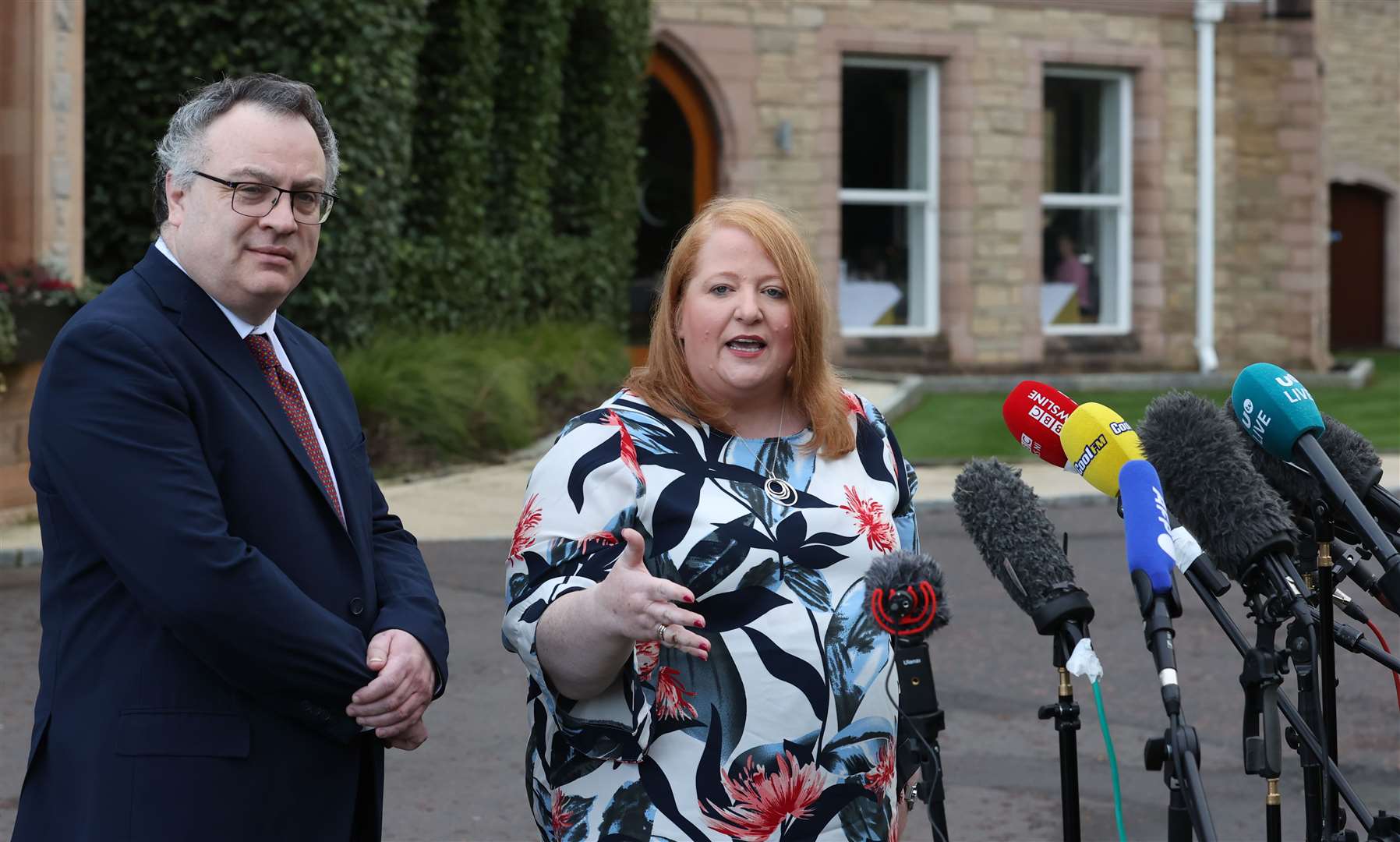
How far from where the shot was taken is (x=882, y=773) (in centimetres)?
303

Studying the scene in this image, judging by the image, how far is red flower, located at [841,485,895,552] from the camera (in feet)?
10.0

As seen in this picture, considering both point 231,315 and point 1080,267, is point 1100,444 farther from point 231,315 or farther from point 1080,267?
point 1080,267

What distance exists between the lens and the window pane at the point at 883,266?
859 inches

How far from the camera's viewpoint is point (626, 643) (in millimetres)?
2730

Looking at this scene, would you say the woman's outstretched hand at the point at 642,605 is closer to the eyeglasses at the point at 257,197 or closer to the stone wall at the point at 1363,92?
the eyeglasses at the point at 257,197

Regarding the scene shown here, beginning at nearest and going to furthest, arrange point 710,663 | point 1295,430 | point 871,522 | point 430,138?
point 1295,430
point 710,663
point 871,522
point 430,138

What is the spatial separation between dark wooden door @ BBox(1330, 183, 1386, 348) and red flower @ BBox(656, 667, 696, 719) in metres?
32.5

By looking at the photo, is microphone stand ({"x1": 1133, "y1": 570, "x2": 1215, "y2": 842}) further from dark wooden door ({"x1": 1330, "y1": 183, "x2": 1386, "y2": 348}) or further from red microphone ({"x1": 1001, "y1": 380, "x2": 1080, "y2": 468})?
dark wooden door ({"x1": 1330, "y1": 183, "x2": 1386, "y2": 348})

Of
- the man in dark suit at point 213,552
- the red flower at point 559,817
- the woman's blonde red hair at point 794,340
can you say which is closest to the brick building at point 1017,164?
the woman's blonde red hair at point 794,340

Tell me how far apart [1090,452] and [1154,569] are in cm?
48

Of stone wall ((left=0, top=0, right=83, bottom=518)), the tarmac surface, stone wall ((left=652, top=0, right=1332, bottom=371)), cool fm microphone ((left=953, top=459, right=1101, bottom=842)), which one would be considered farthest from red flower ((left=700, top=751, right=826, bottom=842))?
stone wall ((left=652, top=0, right=1332, bottom=371))

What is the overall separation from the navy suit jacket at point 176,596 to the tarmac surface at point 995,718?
2619 millimetres

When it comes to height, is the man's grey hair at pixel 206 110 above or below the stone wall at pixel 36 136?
below

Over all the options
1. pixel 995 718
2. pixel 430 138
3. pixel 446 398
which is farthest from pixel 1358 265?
pixel 995 718
